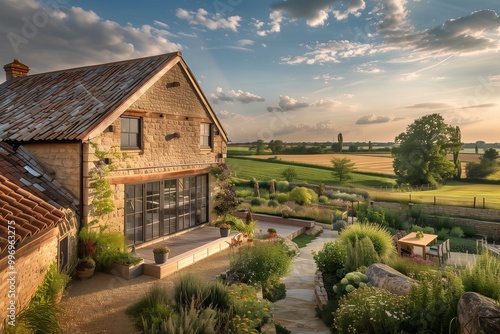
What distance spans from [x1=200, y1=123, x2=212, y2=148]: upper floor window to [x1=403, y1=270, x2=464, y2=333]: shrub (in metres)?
11.8

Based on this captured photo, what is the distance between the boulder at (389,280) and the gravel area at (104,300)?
492 cm

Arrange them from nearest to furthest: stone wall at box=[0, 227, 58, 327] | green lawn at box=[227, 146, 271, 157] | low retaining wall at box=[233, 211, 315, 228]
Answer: stone wall at box=[0, 227, 58, 327] < low retaining wall at box=[233, 211, 315, 228] < green lawn at box=[227, 146, 271, 157]

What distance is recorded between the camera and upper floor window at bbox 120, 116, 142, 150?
473 inches

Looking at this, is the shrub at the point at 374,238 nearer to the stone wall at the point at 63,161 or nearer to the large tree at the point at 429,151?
the stone wall at the point at 63,161

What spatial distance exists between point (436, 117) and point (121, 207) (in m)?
42.7

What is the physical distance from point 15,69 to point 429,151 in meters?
43.5

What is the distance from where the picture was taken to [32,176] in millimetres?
10570

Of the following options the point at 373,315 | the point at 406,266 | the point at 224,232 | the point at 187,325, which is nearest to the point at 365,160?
the point at 224,232

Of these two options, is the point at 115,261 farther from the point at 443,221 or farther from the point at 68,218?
the point at 443,221

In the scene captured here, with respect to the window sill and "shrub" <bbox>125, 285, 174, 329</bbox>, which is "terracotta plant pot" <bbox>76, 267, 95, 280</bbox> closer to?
"shrub" <bbox>125, 285, 174, 329</bbox>

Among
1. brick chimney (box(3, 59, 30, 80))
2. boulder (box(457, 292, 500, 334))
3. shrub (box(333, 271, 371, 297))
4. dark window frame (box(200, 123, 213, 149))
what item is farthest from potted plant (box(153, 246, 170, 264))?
brick chimney (box(3, 59, 30, 80))

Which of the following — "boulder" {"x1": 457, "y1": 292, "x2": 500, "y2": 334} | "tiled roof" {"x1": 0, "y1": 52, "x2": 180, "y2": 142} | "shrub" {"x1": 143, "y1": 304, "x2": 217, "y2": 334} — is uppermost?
"tiled roof" {"x1": 0, "y1": 52, "x2": 180, "y2": 142}

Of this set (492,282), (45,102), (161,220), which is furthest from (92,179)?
(492,282)

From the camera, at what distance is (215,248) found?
44.2 feet
